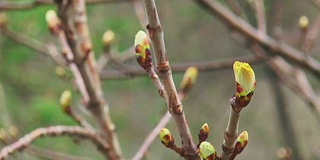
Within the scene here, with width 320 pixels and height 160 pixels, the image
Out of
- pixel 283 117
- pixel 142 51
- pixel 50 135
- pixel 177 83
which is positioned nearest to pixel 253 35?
pixel 50 135

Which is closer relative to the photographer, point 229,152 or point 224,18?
point 229,152

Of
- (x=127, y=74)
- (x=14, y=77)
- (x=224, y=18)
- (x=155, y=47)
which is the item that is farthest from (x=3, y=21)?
(x=14, y=77)

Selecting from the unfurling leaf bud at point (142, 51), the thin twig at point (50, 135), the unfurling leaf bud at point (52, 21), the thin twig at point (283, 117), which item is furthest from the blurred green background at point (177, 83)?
the unfurling leaf bud at point (142, 51)

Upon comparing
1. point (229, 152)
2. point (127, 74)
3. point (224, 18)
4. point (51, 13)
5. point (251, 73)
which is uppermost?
point (251, 73)

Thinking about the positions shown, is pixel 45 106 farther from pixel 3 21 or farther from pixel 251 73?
pixel 251 73

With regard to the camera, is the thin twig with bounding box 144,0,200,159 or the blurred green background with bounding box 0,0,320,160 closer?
the thin twig with bounding box 144,0,200,159

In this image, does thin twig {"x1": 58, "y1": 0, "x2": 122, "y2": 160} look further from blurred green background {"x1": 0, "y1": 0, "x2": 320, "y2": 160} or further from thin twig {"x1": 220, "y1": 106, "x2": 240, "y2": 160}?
blurred green background {"x1": 0, "y1": 0, "x2": 320, "y2": 160}

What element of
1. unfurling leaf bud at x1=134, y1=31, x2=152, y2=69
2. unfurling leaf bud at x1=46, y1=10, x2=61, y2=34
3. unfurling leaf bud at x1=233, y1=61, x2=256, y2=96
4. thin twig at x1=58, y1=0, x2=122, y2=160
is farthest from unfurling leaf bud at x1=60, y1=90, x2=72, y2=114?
unfurling leaf bud at x1=233, y1=61, x2=256, y2=96

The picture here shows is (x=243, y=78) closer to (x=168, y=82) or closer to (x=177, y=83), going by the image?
Answer: (x=168, y=82)
